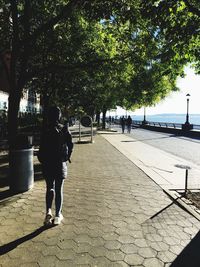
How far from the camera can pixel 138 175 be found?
909cm

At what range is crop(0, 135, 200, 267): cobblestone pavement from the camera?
3785mm

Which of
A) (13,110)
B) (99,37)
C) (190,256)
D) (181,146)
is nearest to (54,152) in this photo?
(190,256)

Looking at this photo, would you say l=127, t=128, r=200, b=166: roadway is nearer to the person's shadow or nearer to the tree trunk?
the tree trunk

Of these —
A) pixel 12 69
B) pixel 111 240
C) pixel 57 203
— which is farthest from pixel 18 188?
pixel 12 69

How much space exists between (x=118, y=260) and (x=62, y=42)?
482 inches

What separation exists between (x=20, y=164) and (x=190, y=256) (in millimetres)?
4462

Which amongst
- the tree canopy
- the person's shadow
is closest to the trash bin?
the person's shadow

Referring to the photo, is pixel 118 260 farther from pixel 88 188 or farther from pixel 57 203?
pixel 88 188

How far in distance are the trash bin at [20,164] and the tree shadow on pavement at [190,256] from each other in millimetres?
4229

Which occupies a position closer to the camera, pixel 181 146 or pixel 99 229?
pixel 99 229

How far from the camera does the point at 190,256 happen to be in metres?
3.90

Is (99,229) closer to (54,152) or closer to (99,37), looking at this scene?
(54,152)

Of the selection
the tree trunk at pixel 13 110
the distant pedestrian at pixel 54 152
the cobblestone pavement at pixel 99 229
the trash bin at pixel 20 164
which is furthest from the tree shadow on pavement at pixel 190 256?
the tree trunk at pixel 13 110

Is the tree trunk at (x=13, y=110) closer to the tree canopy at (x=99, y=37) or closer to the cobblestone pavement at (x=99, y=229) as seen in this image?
the tree canopy at (x=99, y=37)
